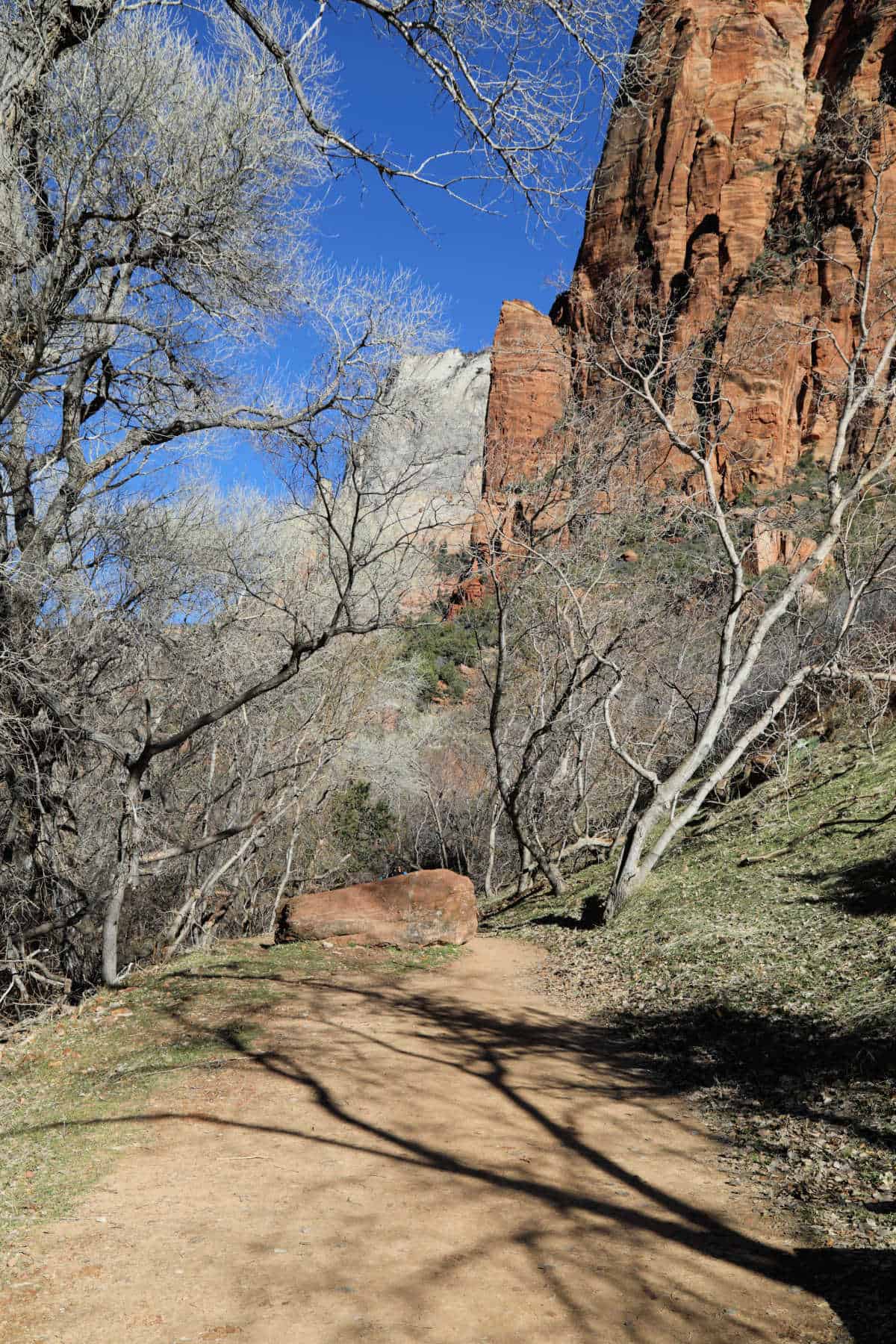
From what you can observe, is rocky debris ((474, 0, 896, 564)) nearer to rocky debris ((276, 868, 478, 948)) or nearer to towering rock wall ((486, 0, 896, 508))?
towering rock wall ((486, 0, 896, 508))

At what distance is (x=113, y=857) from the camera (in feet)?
34.8

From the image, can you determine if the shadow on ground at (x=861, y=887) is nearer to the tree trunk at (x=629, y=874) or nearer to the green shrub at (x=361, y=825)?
the tree trunk at (x=629, y=874)

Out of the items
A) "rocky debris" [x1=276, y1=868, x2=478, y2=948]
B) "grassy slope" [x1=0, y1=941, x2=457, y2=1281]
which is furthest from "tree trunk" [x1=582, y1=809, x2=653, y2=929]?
"grassy slope" [x1=0, y1=941, x2=457, y2=1281]

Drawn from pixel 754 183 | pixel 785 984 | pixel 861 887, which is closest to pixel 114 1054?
pixel 785 984

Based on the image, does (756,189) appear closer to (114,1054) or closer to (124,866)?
(124,866)

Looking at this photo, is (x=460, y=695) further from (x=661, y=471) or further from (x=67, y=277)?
(x=67, y=277)

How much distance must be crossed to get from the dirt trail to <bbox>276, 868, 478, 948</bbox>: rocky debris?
3.89 meters

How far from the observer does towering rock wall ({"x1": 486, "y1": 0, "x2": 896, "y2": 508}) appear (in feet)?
131

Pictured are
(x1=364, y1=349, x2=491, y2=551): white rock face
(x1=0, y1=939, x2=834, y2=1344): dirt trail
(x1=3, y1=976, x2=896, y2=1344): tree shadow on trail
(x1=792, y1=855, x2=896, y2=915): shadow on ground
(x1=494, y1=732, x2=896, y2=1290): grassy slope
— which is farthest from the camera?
(x1=364, y1=349, x2=491, y2=551): white rock face

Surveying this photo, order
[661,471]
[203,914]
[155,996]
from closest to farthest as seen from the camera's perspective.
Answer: [155,996], [203,914], [661,471]

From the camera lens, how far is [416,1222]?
3725 millimetres

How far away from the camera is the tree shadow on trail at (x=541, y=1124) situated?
320 cm

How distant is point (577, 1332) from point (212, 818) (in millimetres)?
11203

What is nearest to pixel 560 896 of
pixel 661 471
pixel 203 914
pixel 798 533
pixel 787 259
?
pixel 203 914
